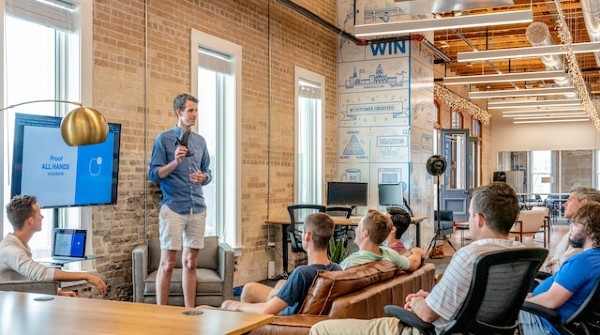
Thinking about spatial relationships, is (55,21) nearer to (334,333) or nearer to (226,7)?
(226,7)

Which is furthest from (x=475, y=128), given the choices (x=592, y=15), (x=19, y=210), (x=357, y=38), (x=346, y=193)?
(x=19, y=210)

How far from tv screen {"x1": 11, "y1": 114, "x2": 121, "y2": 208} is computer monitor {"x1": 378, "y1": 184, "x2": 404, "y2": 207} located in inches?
210

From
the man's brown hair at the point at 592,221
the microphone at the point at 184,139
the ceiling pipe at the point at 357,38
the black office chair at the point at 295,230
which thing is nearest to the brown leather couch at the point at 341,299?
the man's brown hair at the point at 592,221

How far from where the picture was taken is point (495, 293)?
292 centimetres

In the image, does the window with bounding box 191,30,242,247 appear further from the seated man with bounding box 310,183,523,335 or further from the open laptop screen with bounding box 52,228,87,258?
the seated man with bounding box 310,183,523,335

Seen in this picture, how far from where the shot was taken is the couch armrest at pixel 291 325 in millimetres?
3309

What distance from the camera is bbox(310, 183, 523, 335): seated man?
2963 mm

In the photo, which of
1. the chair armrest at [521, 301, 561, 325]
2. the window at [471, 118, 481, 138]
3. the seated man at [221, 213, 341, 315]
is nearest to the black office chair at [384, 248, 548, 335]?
the chair armrest at [521, 301, 561, 325]

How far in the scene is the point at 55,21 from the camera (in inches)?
224

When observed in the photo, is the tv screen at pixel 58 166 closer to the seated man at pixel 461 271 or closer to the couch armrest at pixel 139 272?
the couch armrest at pixel 139 272

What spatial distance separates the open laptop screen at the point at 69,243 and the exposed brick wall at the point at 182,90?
1140 millimetres

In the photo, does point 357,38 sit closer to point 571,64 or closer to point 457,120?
point 571,64

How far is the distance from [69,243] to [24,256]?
1.93 feet

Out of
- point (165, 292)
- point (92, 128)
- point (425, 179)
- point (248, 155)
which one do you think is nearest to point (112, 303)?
point (92, 128)
